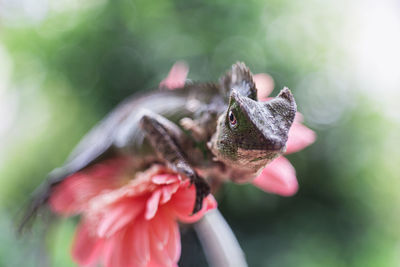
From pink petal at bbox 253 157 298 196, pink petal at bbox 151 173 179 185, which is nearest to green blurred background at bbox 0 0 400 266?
pink petal at bbox 253 157 298 196

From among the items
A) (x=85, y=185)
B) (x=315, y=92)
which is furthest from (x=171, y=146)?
(x=315, y=92)

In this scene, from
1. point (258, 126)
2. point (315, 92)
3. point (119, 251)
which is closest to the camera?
point (258, 126)

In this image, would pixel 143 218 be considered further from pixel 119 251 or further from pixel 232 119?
pixel 232 119

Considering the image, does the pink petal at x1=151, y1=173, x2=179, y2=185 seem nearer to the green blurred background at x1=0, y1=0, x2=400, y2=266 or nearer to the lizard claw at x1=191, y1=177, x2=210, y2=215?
the lizard claw at x1=191, y1=177, x2=210, y2=215

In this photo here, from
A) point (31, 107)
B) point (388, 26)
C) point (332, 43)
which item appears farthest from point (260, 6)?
point (31, 107)

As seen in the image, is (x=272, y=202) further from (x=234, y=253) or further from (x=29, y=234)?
(x=29, y=234)

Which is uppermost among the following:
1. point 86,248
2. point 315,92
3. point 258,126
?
point 258,126

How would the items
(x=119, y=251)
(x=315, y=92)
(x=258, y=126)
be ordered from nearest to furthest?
(x=258, y=126) → (x=119, y=251) → (x=315, y=92)

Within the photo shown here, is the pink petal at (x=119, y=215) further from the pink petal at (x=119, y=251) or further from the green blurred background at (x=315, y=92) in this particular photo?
the green blurred background at (x=315, y=92)
